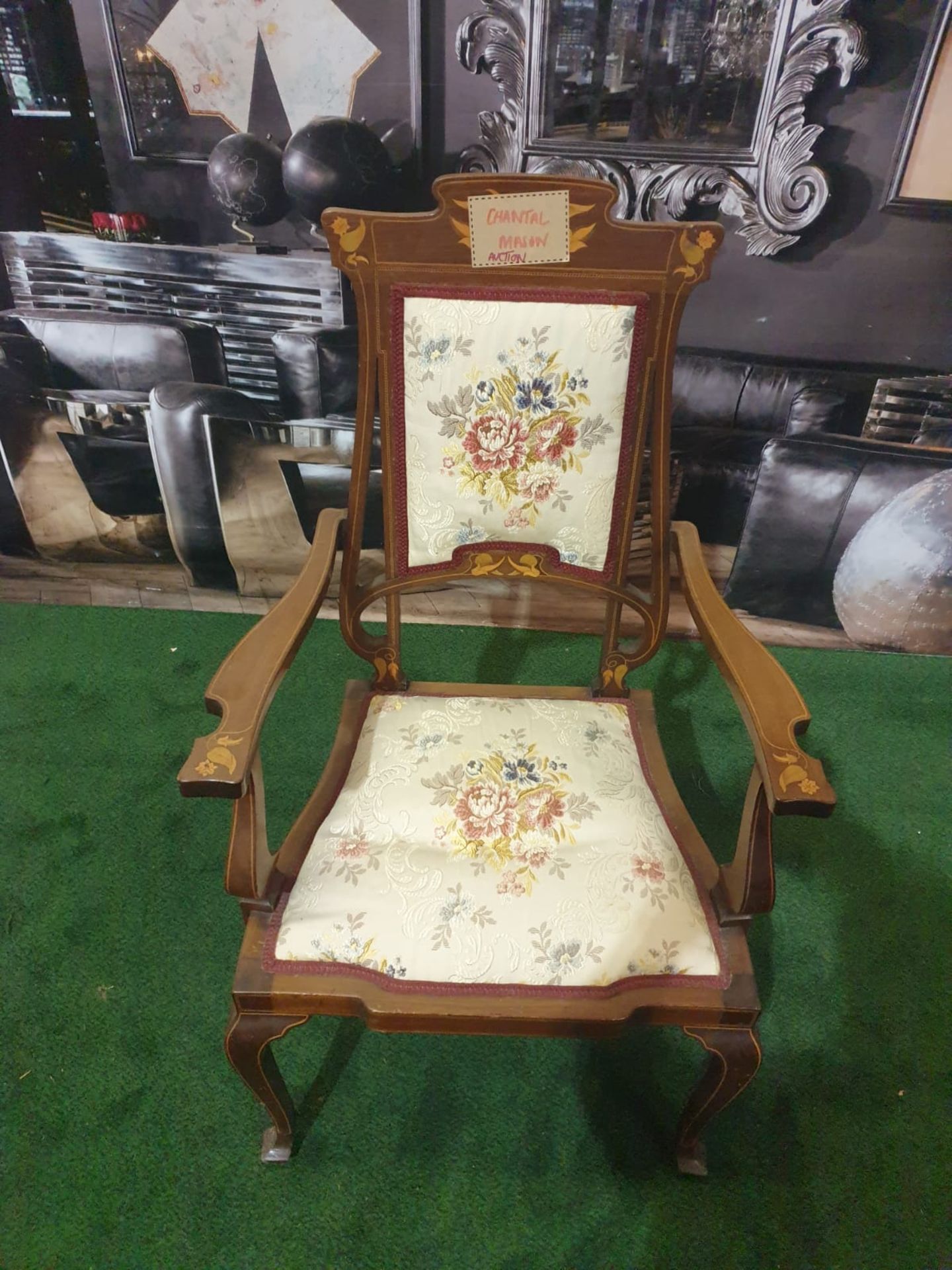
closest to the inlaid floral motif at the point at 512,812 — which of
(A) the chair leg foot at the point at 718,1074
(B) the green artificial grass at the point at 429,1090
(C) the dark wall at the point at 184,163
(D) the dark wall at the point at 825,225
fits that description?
(A) the chair leg foot at the point at 718,1074

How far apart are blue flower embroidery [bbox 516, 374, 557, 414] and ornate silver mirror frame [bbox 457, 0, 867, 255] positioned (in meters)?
0.62

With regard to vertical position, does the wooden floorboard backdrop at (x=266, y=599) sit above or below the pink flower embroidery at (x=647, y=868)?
below

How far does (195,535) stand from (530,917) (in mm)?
1523

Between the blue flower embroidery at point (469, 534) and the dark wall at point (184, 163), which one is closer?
the blue flower embroidery at point (469, 534)

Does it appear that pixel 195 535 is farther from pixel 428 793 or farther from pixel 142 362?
pixel 428 793

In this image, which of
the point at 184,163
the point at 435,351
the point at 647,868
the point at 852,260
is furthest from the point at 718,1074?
the point at 184,163

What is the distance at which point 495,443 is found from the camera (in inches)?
42.7

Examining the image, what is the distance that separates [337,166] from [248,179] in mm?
191

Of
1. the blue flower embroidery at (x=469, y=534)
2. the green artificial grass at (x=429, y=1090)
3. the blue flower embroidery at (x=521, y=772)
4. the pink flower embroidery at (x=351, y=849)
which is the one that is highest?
the blue flower embroidery at (x=469, y=534)

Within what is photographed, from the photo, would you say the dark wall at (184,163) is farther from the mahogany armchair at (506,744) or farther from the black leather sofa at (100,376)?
the mahogany armchair at (506,744)

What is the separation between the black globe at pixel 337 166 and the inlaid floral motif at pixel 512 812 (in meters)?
1.13

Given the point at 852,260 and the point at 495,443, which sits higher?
the point at 852,260

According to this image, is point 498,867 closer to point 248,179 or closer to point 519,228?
point 519,228

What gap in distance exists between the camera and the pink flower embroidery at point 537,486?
1.10 meters
